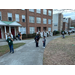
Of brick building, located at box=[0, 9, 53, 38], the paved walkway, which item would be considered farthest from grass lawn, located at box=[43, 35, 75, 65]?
brick building, located at box=[0, 9, 53, 38]

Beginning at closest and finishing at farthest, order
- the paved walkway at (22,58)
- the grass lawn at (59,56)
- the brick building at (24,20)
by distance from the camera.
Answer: the paved walkway at (22,58), the grass lawn at (59,56), the brick building at (24,20)

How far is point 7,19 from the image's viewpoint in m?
14.3

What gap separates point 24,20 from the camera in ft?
56.2

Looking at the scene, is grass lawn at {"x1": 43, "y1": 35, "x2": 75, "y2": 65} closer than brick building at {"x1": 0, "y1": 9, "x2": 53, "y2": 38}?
Yes

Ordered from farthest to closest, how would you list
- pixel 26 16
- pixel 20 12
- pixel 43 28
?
1. pixel 43 28
2. pixel 26 16
3. pixel 20 12

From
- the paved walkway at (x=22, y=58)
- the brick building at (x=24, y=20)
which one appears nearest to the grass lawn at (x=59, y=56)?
the paved walkway at (x=22, y=58)

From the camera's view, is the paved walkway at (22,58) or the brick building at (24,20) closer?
the paved walkway at (22,58)

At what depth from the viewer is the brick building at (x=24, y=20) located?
1369 cm

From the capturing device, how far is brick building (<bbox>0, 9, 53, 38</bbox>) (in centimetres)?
1369

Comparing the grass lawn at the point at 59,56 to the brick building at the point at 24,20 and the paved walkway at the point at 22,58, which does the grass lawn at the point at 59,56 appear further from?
the brick building at the point at 24,20

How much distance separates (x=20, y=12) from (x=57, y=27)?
23.5 meters

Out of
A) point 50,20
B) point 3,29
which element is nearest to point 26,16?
point 3,29

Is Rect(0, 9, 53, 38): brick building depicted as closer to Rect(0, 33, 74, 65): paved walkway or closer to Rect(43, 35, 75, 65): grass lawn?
Rect(0, 33, 74, 65): paved walkway

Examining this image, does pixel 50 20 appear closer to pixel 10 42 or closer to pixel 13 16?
pixel 13 16
